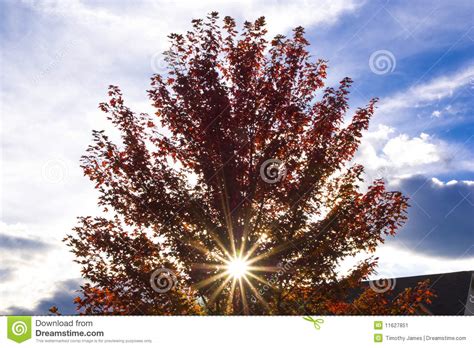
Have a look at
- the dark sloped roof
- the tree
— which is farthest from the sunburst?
the dark sloped roof

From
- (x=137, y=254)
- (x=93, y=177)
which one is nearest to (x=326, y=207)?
(x=137, y=254)

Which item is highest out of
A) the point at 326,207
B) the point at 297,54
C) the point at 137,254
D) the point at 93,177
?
the point at 297,54

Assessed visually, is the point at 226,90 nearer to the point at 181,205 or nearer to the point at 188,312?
the point at 181,205

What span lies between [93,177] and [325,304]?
506cm

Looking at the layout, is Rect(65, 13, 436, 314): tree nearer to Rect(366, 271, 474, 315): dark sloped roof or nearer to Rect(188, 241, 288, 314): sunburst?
Rect(188, 241, 288, 314): sunburst

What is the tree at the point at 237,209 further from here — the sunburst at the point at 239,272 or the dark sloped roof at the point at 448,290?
the dark sloped roof at the point at 448,290

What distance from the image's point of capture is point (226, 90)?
363 inches
